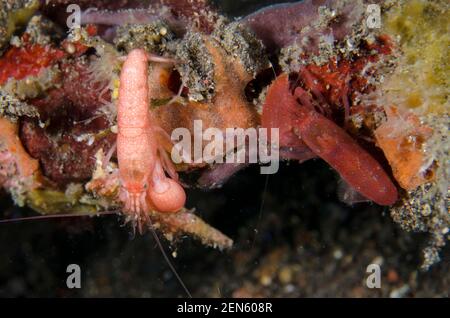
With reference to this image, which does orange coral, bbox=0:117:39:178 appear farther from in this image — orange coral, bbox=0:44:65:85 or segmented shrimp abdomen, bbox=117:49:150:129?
segmented shrimp abdomen, bbox=117:49:150:129

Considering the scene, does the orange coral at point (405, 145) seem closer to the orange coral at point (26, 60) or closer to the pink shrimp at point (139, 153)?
the pink shrimp at point (139, 153)

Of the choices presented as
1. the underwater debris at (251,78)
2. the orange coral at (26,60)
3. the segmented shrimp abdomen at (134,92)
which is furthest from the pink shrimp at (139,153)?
the orange coral at (26,60)

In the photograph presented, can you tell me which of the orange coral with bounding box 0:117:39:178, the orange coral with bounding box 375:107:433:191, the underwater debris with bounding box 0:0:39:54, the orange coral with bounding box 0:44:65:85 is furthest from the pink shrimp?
the orange coral with bounding box 375:107:433:191

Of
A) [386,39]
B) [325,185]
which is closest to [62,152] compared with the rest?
[386,39]

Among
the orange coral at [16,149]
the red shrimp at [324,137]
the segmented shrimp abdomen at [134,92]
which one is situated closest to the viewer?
the segmented shrimp abdomen at [134,92]

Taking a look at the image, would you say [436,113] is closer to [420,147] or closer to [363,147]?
[420,147]

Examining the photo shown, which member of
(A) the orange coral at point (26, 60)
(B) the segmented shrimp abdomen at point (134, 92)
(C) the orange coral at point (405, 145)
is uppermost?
(A) the orange coral at point (26, 60)
